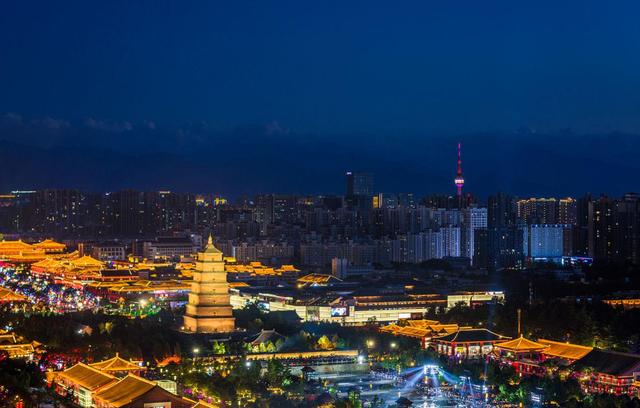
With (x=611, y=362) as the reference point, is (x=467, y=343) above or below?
below

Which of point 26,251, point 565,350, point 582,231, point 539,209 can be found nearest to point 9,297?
point 565,350

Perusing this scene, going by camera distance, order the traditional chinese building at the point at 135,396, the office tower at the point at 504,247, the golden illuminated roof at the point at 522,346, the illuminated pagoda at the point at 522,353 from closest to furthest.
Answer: the traditional chinese building at the point at 135,396 → the illuminated pagoda at the point at 522,353 → the golden illuminated roof at the point at 522,346 → the office tower at the point at 504,247

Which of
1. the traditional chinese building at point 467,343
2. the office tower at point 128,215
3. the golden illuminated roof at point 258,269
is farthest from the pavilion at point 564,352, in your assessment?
the office tower at point 128,215

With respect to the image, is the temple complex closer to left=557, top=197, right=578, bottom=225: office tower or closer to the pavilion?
left=557, top=197, right=578, bottom=225: office tower

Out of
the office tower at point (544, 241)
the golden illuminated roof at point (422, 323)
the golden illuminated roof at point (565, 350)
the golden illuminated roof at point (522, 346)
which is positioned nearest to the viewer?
the golden illuminated roof at point (565, 350)

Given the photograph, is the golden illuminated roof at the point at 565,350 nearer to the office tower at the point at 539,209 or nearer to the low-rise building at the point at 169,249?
the low-rise building at the point at 169,249

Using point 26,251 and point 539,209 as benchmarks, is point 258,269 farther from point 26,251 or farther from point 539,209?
point 539,209
